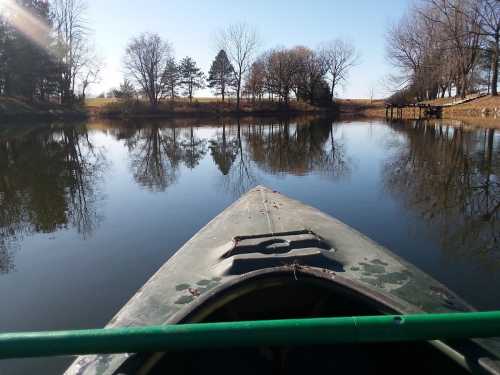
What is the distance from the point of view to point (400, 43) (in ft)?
141

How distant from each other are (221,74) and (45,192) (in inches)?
1858

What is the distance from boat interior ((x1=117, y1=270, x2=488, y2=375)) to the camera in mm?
1905

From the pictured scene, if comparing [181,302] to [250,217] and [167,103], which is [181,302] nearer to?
[250,217]

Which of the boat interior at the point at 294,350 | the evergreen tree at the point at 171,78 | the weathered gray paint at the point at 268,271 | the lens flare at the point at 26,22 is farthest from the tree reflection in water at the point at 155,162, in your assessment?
the evergreen tree at the point at 171,78

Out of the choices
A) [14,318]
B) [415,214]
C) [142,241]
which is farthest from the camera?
[415,214]

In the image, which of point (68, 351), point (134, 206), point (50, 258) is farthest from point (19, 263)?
point (68, 351)

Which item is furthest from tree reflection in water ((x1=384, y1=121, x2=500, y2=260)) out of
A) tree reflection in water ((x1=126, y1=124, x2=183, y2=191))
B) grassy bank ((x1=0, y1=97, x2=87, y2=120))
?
grassy bank ((x1=0, y1=97, x2=87, y2=120))

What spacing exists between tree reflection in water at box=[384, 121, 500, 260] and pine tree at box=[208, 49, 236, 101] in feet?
139

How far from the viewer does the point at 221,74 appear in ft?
171

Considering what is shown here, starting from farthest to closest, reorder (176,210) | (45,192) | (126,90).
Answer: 1. (126,90)
2. (45,192)
3. (176,210)

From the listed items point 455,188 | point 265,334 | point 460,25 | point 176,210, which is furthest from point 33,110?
point 265,334

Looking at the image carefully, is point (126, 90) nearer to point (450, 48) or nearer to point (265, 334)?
point (450, 48)

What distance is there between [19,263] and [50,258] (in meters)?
0.35

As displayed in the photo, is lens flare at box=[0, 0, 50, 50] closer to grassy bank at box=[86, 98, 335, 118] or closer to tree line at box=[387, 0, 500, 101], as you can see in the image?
grassy bank at box=[86, 98, 335, 118]
